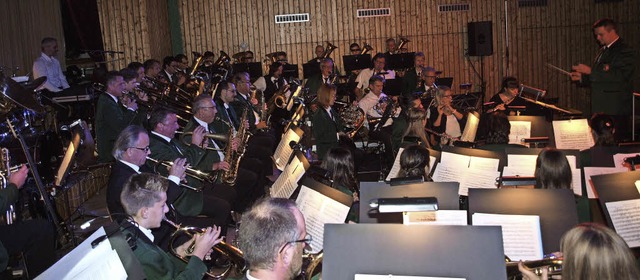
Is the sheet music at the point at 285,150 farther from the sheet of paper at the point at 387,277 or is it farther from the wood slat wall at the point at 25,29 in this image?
the wood slat wall at the point at 25,29

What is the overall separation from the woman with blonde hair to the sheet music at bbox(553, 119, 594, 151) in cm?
462

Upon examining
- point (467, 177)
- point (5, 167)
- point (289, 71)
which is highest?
point (289, 71)

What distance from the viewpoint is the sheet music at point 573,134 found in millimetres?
7219

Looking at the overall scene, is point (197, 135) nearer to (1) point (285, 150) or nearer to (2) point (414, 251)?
(1) point (285, 150)

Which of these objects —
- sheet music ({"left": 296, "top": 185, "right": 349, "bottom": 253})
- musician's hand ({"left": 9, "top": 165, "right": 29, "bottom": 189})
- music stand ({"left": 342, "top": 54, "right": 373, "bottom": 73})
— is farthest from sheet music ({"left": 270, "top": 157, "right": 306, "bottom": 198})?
music stand ({"left": 342, "top": 54, "right": 373, "bottom": 73})

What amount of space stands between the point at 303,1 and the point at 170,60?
5.42 meters

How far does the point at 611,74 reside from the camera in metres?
8.55

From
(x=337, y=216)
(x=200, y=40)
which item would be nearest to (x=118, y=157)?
(x=337, y=216)

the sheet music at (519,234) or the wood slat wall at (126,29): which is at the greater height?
the wood slat wall at (126,29)

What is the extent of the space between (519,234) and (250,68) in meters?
10.5

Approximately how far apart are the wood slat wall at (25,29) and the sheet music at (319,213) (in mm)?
7024

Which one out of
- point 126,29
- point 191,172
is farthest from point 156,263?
point 126,29

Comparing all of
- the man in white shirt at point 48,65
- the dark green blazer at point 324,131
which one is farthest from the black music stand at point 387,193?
the man in white shirt at point 48,65

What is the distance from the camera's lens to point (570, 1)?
17.5m
